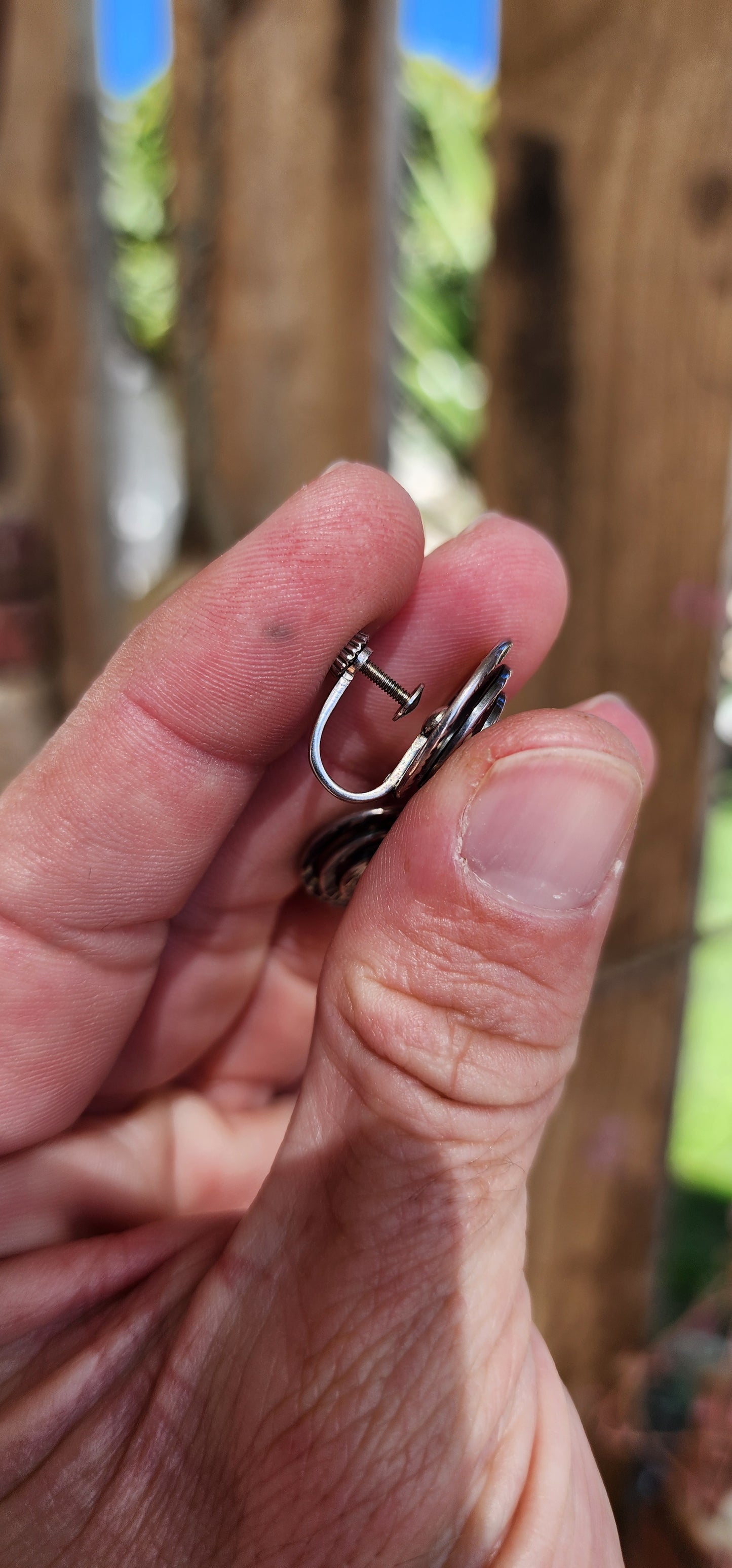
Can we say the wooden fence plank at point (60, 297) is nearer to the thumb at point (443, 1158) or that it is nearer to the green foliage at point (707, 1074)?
the green foliage at point (707, 1074)

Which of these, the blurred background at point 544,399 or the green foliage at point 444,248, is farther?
the green foliage at point 444,248

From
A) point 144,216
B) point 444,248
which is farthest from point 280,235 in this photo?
point 144,216

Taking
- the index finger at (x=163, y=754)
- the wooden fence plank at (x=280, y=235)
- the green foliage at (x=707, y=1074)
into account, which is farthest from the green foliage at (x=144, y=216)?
the index finger at (x=163, y=754)

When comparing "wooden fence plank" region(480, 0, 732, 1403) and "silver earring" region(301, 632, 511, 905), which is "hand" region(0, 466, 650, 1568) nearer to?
"silver earring" region(301, 632, 511, 905)

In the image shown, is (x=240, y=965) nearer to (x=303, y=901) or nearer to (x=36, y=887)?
(x=303, y=901)

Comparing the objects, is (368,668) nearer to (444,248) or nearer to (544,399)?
(544,399)

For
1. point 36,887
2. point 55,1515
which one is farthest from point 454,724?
point 55,1515
